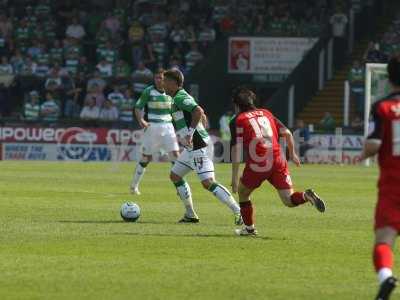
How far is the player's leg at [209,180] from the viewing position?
17.5m

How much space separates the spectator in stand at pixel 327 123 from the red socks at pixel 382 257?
31.5m

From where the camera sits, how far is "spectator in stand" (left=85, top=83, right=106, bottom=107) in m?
42.8

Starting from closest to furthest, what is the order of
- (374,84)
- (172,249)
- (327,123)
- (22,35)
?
1. (172,249)
2. (374,84)
3. (327,123)
4. (22,35)

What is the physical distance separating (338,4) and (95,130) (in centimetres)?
1151

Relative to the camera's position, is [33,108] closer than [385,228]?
No

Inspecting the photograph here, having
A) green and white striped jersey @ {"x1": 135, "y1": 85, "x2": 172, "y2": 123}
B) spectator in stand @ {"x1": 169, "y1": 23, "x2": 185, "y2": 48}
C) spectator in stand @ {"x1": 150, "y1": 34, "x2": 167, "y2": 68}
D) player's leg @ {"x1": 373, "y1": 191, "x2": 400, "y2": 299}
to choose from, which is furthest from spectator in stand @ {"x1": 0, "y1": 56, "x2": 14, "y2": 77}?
player's leg @ {"x1": 373, "y1": 191, "x2": 400, "y2": 299}

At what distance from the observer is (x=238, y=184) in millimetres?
16109

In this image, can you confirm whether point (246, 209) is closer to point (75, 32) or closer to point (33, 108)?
point (33, 108)

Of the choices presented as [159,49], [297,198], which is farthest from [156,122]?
[159,49]

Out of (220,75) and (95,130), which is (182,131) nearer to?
(95,130)

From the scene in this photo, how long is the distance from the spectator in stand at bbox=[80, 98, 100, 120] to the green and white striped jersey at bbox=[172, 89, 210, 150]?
2438cm

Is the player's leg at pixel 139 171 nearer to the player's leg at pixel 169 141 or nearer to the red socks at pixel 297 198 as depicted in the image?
the player's leg at pixel 169 141

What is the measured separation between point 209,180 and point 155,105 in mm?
7941

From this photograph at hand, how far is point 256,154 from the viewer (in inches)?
623
